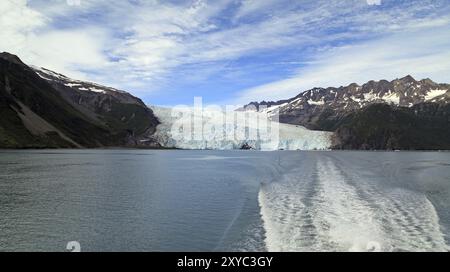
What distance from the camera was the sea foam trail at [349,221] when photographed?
17203mm

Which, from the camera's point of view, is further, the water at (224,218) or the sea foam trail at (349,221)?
the water at (224,218)

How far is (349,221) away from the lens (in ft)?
Answer: 70.7

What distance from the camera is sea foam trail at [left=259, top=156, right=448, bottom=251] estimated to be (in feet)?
56.4

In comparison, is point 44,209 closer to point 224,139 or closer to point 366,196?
point 366,196

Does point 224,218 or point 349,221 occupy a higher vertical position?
point 349,221

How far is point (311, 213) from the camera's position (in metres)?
23.6

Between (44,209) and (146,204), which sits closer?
(44,209)

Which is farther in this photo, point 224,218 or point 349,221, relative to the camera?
point 224,218

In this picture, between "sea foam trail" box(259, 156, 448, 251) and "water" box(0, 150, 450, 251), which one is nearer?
"sea foam trail" box(259, 156, 448, 251)

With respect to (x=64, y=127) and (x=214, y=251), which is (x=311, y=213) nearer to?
(x=214, y=251)
